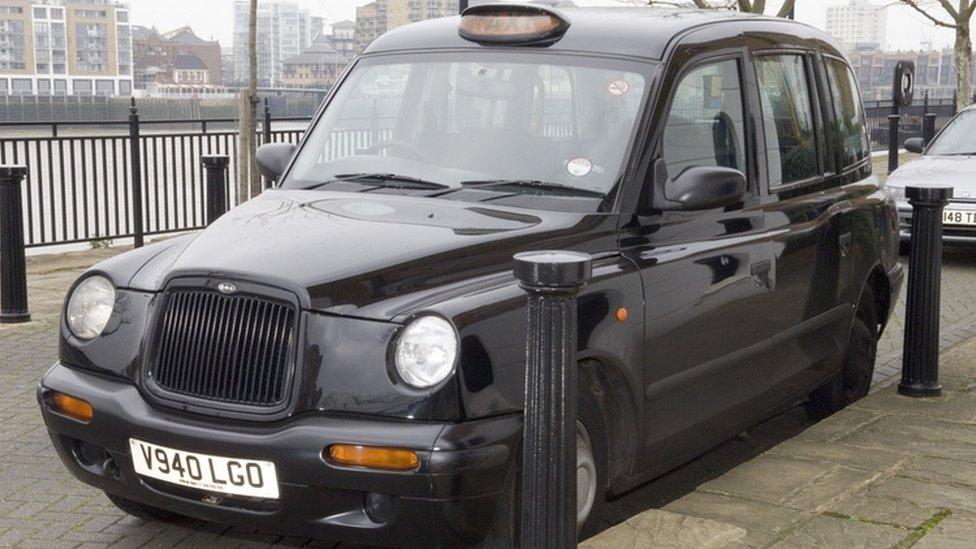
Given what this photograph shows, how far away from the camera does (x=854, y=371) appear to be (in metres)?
6.53

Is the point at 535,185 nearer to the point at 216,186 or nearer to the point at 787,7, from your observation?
the point at 216,186

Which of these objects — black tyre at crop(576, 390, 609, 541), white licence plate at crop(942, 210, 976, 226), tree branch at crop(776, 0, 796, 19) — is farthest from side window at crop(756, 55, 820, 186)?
tree branch at crop(776, 0, 796, 19)

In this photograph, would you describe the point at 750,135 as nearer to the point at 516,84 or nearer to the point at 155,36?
the point at 516,84

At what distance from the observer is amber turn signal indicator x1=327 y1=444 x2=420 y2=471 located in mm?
3611

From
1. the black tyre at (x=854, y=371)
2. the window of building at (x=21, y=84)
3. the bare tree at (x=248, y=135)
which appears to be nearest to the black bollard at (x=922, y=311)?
the black tyre at (x=854, y=371)

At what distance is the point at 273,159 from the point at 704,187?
1889 mm

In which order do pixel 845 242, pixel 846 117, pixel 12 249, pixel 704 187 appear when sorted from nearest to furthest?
pixel 704 187
pixel 845 242
pixel 846 117
pixel 12 249

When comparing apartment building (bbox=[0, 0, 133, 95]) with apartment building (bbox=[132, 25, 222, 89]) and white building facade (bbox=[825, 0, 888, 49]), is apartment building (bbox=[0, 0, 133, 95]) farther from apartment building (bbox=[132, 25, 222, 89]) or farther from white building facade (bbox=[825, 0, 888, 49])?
white building facade (bbox=[825, 0, 888, 49])

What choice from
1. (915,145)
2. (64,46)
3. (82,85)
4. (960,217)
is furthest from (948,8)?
(64,46)

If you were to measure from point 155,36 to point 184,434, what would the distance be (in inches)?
4883

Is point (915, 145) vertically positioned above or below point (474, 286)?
below

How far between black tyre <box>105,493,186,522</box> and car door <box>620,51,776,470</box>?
168 centimetres

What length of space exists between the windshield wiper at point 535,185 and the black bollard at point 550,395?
4.54 feet

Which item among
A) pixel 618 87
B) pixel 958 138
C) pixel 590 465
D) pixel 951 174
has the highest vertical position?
pixel 618 87
